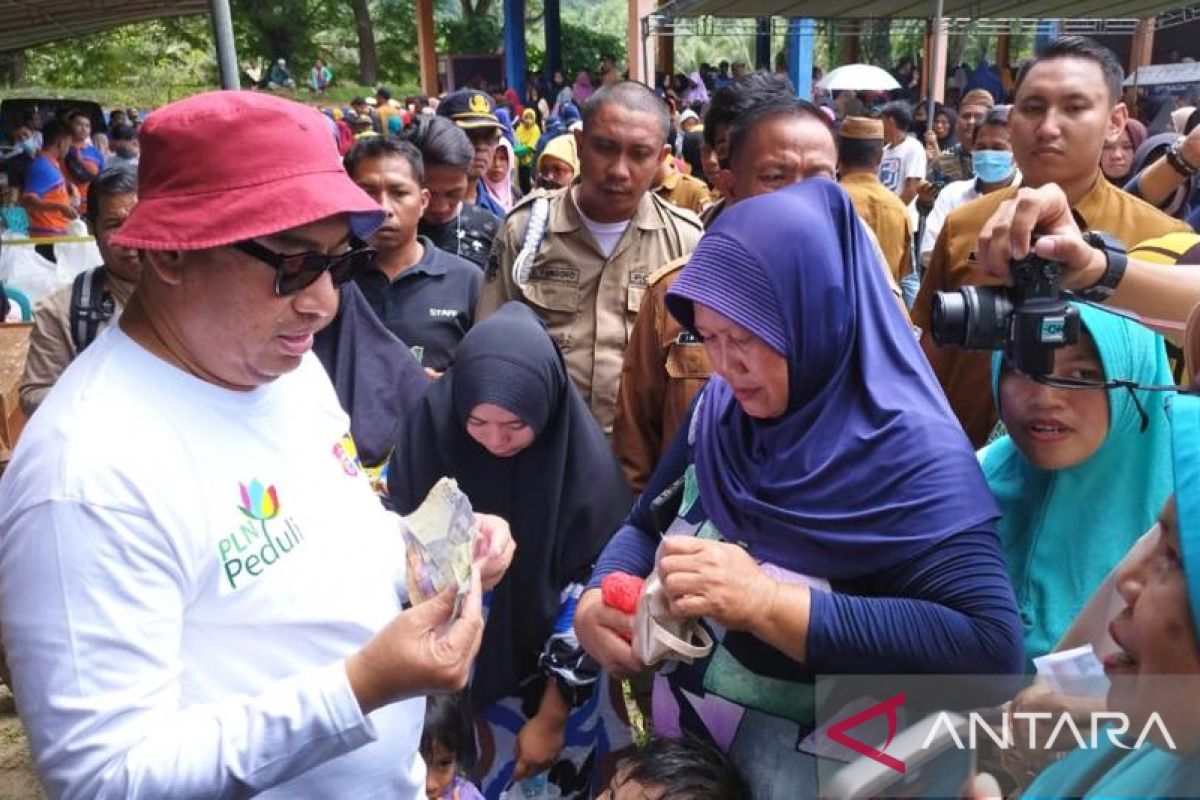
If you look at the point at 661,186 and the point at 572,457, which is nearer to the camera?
the point at 572,457

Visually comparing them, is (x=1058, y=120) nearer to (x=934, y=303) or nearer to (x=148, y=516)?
(x=934, y=303)

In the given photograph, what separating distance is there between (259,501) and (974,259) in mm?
2256

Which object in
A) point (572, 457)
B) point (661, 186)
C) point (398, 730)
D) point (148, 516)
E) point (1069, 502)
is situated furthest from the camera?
point (661, 186)

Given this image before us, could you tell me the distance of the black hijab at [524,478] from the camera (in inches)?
88.8

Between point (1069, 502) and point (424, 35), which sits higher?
point (424, 35)

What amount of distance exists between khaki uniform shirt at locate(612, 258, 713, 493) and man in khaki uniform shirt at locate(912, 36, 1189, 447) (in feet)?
2.62

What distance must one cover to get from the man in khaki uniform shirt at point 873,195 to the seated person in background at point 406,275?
188cm

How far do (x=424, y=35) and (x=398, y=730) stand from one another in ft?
73.3

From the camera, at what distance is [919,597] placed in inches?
54.6

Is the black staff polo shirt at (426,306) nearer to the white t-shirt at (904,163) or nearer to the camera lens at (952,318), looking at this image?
the camera lens at (952,318)

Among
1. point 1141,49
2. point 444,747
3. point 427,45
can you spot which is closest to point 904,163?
point 444,747

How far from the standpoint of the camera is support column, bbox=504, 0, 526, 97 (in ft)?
65.6

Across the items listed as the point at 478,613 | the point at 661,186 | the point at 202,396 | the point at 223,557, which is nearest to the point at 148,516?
the point at 223,557

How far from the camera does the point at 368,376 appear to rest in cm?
269
